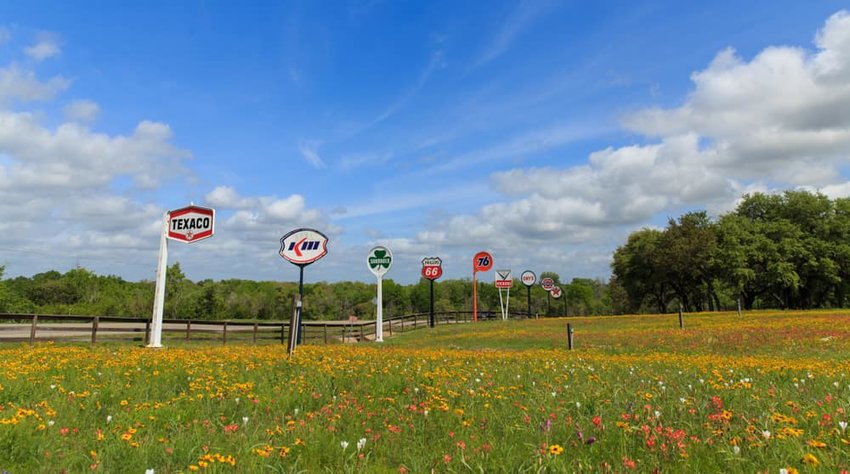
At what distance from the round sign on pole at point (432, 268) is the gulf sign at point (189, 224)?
1250 inches

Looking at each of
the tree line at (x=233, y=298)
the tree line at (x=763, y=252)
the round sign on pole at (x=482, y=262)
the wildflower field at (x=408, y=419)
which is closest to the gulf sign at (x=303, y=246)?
the tree line at (x=233, y=298)

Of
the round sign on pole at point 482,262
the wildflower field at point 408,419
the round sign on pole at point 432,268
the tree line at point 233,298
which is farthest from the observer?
the tree line at point 233,298

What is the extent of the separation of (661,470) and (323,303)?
11622cm

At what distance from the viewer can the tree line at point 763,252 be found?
52.3m

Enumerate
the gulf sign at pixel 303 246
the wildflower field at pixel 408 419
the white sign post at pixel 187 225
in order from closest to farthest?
the wildflower field at pixel 408 419
the white sign post at pixel 187 225
the gulf sign at pixel 303 246

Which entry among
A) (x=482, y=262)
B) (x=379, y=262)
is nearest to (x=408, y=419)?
(x=379, y=262)

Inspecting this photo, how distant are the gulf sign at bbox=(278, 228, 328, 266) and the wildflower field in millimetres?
15220

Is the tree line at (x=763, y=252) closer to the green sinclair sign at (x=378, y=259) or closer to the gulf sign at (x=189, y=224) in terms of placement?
the green sinclair sign at (x=378, y=259)

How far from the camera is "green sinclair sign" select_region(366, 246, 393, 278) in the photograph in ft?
108

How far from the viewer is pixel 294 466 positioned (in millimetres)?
3990

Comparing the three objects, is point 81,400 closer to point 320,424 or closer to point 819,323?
point 320,424

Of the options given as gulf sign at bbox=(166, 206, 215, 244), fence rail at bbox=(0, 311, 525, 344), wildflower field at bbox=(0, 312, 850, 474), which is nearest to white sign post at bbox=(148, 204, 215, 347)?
gulf sign at bbox=(166, 206, 215, 244)

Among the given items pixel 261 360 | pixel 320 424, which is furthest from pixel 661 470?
pixel 261 360

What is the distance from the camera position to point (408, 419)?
229 inches
